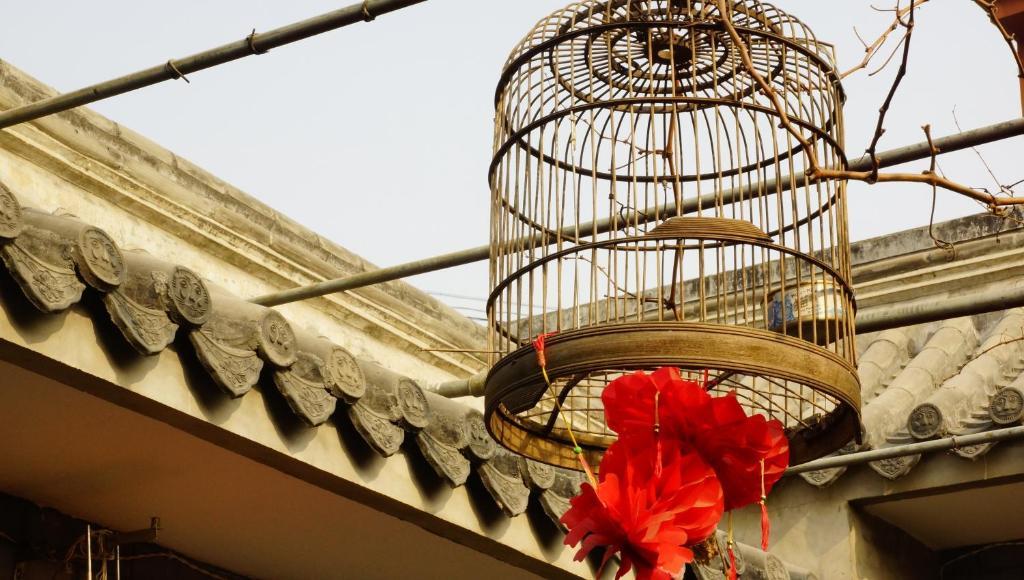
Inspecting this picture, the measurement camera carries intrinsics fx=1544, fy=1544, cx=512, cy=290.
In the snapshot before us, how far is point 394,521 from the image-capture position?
4383 millimetres

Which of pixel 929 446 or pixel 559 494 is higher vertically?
pixel 929 446

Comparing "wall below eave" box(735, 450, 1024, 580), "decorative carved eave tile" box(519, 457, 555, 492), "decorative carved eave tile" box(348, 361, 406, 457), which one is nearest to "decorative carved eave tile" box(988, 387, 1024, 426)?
"wall below eave" box(735, 450, 1024, 580)

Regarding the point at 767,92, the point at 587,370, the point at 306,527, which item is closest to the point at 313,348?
the point at 306,527

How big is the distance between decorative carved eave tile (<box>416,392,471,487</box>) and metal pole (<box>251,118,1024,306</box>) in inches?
16.3

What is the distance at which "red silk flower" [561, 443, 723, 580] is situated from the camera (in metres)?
2.31

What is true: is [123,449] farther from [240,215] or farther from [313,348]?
[240,215]

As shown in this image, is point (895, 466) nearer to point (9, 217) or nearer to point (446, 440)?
point (446, 440)

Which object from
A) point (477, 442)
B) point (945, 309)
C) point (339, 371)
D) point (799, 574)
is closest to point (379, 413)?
point (339, 371)

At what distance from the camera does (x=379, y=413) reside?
3.88 metres

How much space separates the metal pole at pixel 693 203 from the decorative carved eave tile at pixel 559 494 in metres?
0.69

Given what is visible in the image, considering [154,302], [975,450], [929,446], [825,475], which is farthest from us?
[825,475]

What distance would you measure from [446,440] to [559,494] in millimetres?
556

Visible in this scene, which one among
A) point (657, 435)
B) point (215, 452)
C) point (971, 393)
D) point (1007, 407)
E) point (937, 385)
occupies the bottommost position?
point (657, 435)

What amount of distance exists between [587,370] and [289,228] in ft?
13.0
